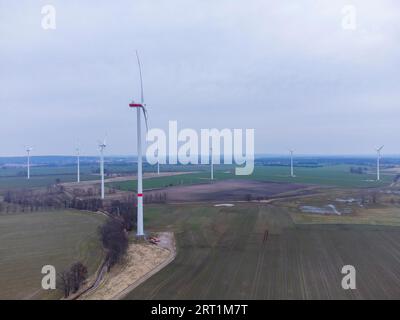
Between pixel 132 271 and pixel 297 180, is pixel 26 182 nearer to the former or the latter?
pixel 297 180

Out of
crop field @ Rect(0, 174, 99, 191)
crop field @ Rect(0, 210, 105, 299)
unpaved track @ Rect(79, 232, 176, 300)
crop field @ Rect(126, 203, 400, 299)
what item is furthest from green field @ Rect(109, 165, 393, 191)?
unpaved track @ Rect(79, 232, 176, 300)

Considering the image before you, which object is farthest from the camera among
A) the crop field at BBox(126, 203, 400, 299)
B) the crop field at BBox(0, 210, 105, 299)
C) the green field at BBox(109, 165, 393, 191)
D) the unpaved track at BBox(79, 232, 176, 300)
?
the green field at BBox(109, 165, 393, 191)

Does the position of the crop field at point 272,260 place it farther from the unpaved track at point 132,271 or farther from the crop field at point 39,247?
the crop field at point 39,247

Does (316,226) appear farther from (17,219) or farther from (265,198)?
(17,219)

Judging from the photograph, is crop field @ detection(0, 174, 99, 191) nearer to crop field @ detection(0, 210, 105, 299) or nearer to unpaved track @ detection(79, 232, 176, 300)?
crop field @ detection(0, 210, 105, 299)

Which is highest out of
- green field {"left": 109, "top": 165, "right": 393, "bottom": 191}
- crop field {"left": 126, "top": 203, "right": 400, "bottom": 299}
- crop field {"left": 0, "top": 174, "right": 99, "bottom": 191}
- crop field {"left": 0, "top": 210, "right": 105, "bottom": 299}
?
green field {"left": 109, "top": 165, "right": 393, "bottom": 191}

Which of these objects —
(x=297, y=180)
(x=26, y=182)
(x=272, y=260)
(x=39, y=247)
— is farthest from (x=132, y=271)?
(x=26, y=182)

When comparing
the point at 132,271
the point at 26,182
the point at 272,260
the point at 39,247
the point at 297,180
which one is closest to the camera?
the point at 132,271
